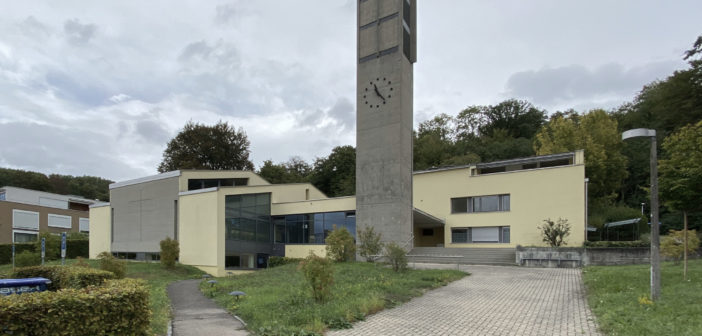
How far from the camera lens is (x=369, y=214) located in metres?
27.4

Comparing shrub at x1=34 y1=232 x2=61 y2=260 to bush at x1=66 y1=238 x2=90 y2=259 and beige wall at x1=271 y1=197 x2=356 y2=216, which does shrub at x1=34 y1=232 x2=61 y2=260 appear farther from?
beige wall at x1=271 y1=197 x2=356 y2=216

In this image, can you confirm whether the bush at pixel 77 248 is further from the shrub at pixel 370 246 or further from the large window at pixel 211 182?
the shrub at pixel 370 246

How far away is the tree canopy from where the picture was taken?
4709 cm

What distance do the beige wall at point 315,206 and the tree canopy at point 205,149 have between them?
17.0m

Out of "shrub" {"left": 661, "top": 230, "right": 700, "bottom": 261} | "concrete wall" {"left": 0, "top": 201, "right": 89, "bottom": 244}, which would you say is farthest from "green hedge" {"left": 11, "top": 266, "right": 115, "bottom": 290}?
"concrete wall" {"left": 0, "top": 201, "right": 89, "bottom": 244}

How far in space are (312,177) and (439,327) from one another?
49.1 m

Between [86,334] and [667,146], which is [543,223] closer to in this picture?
[667,146]

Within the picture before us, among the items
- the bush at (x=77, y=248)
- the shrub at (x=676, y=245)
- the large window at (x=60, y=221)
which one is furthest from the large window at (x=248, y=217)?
the large window at (x=60, y=221)

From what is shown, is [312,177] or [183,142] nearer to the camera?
[183,142]

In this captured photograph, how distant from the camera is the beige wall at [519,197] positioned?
25.9m

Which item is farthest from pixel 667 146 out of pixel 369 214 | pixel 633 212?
pixel 633 212

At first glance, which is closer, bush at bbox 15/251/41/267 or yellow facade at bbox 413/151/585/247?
bush at bbox 15/251/41/267

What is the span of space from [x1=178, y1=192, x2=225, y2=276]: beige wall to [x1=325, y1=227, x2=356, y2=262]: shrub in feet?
28.1

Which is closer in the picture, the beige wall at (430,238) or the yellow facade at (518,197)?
the yellow facade at (518,197)
